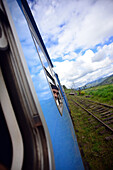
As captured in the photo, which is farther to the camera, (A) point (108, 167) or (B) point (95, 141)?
(B) point (95, 141)

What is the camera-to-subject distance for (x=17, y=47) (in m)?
0.84

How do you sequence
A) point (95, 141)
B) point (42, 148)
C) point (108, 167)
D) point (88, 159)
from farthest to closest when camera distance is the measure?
1. point (95, 141)
2. point (88, 159)
3. point (108, 167)
4. point (42, 148)

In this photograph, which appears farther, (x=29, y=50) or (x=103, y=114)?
(x=103, y=114)

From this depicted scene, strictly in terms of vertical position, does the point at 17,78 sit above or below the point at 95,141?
above

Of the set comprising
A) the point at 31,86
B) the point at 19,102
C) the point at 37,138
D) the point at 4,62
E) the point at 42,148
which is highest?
the point at 4,62

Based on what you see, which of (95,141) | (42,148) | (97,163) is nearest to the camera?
(42,148)

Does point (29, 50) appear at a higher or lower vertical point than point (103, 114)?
higher

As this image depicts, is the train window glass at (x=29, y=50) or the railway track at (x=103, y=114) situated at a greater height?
the train window glass at (x=29, y=50)

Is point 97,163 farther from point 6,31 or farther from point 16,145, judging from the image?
point 6,31

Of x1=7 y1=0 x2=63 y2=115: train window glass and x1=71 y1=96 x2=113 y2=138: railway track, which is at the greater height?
x1=7 y1=0 x2=63 y2=115: train window glass

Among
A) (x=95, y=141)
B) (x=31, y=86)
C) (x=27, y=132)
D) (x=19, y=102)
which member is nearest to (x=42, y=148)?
(x=27, y=132)

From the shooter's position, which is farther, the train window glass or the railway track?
the railway track

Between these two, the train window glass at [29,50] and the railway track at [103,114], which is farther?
the railway track at [103,114]

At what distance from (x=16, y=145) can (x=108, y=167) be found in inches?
138
